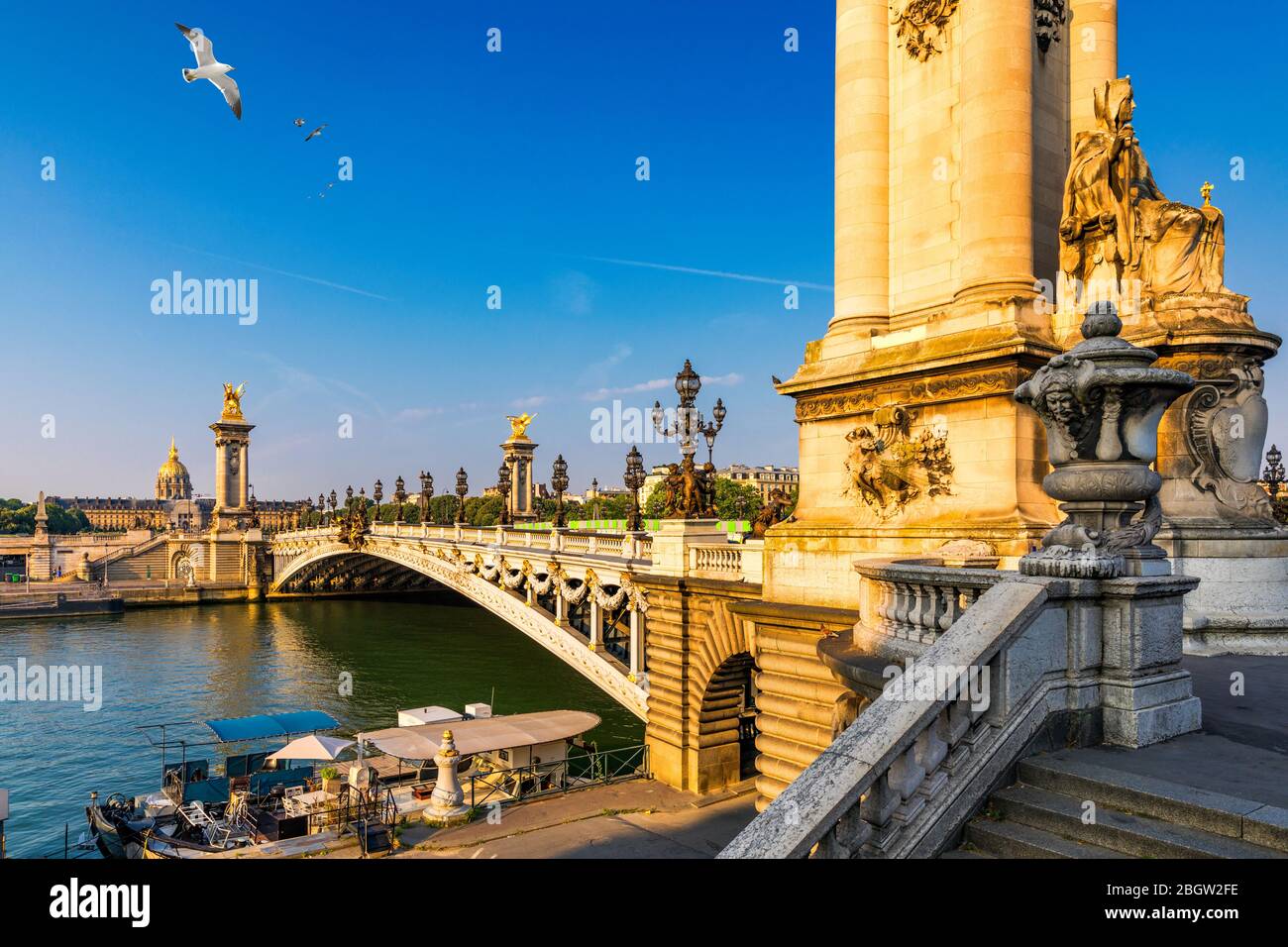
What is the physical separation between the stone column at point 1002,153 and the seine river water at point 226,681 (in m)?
22.1

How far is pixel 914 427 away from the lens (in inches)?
526

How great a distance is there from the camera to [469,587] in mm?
41375

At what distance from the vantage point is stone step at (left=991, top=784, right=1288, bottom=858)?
13.3 feet

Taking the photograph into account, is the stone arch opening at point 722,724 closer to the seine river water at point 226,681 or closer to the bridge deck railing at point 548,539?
the bridge deck railing at point 548,539

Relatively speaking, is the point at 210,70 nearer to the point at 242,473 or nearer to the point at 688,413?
the point at 688,413

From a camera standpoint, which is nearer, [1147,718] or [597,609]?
[1147,718]

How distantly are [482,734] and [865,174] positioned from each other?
16.9 meters

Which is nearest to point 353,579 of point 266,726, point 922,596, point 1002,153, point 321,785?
point 266,726

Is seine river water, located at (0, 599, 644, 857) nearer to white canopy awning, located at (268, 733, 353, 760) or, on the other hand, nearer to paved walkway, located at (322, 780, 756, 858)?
white canopy awning, located at (268, 733, 353, 760)

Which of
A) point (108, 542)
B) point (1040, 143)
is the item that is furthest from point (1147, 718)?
point (108, 542)

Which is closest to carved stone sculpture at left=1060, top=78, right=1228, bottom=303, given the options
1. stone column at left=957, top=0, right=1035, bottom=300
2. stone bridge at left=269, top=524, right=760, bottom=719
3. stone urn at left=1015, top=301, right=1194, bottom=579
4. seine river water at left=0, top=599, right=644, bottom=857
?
stone column at left=957, top=0, right=1035, bottom=300

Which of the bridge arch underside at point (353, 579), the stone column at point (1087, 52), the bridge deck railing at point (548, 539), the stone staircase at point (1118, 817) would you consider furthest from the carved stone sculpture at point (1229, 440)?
the bridge arch underside at point (353, 579)
